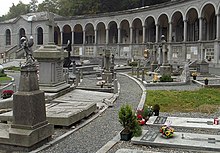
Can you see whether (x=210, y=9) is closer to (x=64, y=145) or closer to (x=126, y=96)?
(x=126, y=96)

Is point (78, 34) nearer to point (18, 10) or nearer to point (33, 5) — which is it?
point (18, 10)

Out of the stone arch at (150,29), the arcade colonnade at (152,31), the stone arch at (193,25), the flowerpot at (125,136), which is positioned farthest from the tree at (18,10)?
the flowerpot at (125,136)

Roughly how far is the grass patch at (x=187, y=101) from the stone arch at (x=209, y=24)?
2283 centimetres

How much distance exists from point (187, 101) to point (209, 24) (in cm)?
2852

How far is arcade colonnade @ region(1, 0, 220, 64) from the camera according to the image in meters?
35.8

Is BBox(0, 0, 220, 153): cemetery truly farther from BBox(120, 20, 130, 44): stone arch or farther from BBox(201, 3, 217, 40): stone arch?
BBox(120, 20, 130, 44): stone arch

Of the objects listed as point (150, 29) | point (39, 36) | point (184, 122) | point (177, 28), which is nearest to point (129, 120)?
point (184, 122)

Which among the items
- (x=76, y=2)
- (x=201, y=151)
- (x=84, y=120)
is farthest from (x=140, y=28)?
A: (x=201, y=151)

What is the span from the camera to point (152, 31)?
165 feet

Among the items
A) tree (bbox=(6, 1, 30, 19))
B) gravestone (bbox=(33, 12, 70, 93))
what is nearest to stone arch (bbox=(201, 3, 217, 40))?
gravestone (bbox=(33, 12, 70, 93))

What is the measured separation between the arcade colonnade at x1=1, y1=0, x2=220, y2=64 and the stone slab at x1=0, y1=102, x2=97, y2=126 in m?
24.8

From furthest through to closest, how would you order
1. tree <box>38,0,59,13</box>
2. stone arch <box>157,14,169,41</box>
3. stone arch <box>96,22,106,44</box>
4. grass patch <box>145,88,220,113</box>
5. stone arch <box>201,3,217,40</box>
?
tree <box>38,0,59,13</box> < stone arch <box>96,22,106,44</box> < stone arch <box>157,14,169,41</box> < stone arch <box>201,3,217,40</box> < grass patch <box>145,88,220,113</box>

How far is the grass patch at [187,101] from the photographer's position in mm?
12492

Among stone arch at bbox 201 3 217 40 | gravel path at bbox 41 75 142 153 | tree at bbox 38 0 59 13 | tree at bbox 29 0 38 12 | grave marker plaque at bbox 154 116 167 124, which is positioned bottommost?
gravel path at bbox 41 75 142 153
